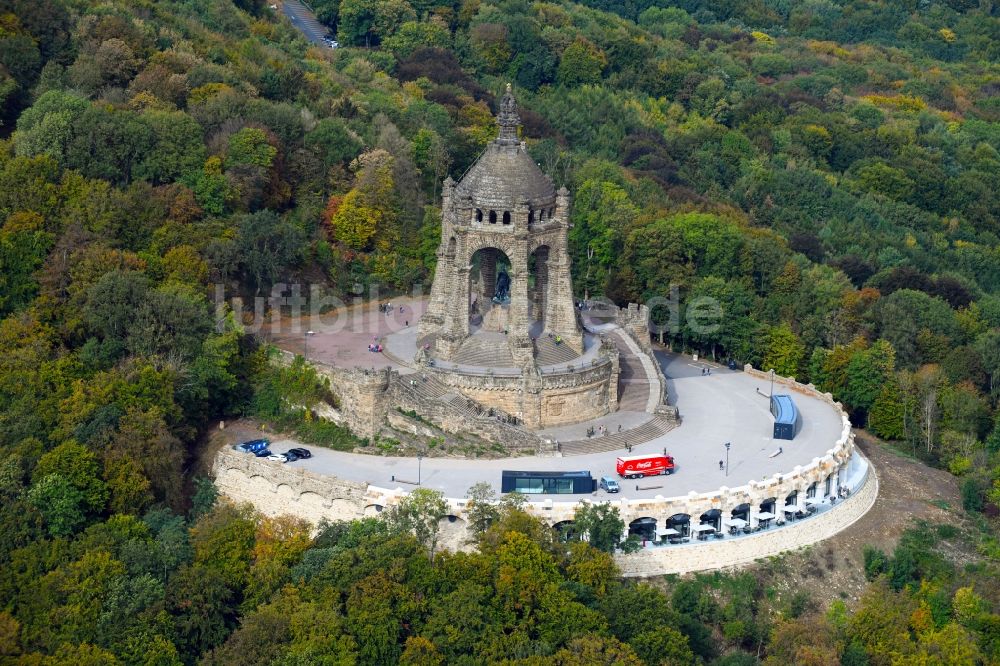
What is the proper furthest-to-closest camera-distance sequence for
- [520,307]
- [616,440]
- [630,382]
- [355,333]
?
1. [355,333]
2. [630,382]
3. [520,307]
4. [616,440]

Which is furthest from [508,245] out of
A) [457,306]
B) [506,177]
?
[457,306]

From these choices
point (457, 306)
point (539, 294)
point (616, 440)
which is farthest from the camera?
point (539, 294)

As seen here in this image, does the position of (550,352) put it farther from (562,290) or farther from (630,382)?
(630,382)

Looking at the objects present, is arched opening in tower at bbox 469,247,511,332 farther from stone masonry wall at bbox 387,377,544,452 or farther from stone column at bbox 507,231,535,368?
stone masonry wall at bbox 387,377,544,452

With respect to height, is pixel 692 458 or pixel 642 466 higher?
pixel 642 466

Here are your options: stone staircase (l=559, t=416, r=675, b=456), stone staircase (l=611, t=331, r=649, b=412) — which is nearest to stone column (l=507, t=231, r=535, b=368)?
stone staircase (l=559, t=416, r=675, b=456)

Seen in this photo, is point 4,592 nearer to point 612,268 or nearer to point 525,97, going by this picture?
point 612,268
